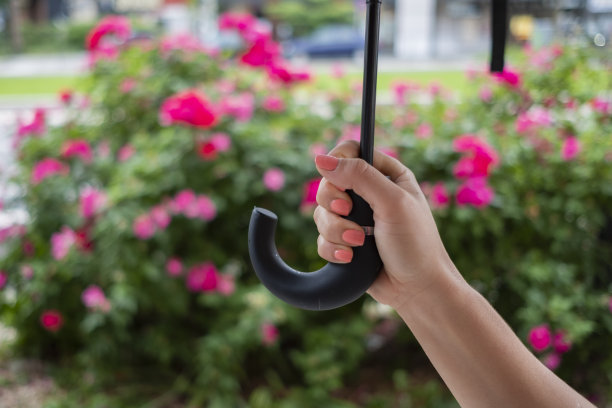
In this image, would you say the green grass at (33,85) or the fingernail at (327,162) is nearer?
the fingernail at (327,162)

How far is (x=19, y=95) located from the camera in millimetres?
8930

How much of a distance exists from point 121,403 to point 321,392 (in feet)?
2.09

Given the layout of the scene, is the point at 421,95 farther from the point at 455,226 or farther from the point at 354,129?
the point at 455,226

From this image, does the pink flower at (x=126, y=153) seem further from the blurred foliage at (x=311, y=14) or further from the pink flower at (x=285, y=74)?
the blurred foliage at (x=311, y=14)

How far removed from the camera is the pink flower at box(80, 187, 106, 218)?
1.97 m

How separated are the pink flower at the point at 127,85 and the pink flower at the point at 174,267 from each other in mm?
710

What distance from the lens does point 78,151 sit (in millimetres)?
2236

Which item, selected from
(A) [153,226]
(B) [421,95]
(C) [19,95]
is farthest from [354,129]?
(C) [19,95]

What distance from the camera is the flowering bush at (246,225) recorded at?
1.88m

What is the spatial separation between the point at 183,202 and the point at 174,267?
0.65 ft

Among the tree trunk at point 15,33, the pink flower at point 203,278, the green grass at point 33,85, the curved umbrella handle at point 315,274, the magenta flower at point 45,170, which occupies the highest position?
the curved umbrella handle at point 315,274

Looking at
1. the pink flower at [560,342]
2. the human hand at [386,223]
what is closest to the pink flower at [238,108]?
the pink flower at [560,342]

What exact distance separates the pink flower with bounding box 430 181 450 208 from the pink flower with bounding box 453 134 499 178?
0.20ft

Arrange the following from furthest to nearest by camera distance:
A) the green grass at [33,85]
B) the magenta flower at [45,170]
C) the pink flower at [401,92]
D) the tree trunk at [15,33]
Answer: the tree trunk at [15,33], the green grass at [33,85], the pink flower at [401,92], the magenta flower at [45,170]
